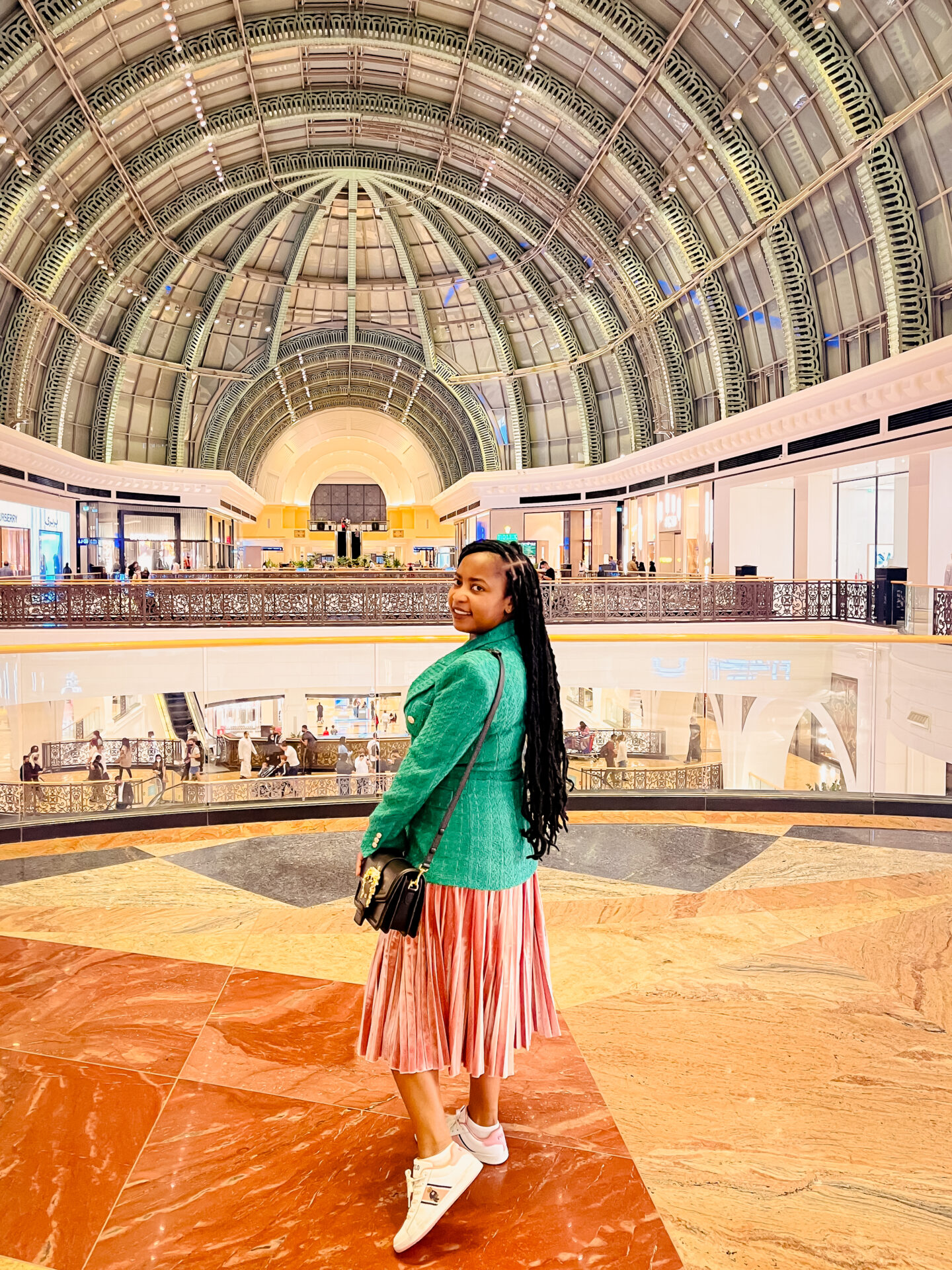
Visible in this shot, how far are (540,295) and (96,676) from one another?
31937 mm

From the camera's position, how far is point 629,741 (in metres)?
7.10

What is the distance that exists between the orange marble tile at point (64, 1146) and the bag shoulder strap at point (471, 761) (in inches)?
48.2

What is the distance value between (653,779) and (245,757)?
3033 mm

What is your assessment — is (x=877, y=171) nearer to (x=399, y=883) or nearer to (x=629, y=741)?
(x=629, y=741)

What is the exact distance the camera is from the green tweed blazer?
2396 mm

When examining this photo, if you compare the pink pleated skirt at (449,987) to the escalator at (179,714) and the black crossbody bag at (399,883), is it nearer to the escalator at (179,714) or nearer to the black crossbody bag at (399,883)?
the black crossbody bag at (399,883)

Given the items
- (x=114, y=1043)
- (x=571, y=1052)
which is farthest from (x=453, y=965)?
(x=114, y=1043)

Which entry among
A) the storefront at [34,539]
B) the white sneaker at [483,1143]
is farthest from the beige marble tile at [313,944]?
the storefront at [34,539]

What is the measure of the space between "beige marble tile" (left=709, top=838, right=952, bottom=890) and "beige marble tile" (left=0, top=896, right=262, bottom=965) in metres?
2.59

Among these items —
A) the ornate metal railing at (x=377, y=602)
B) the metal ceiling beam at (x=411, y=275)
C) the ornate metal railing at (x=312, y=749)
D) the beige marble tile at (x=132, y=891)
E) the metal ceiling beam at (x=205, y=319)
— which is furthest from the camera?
the metal ceiling beam at (x=411, y=275)

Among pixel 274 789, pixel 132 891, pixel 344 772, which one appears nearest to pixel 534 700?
pixel 132 891

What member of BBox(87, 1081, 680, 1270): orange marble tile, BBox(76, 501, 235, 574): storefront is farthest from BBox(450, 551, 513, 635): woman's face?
BBox(76, 501, 235, 574): storefront

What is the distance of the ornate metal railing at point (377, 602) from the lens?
2005 centimetres

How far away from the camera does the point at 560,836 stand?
6.31m
